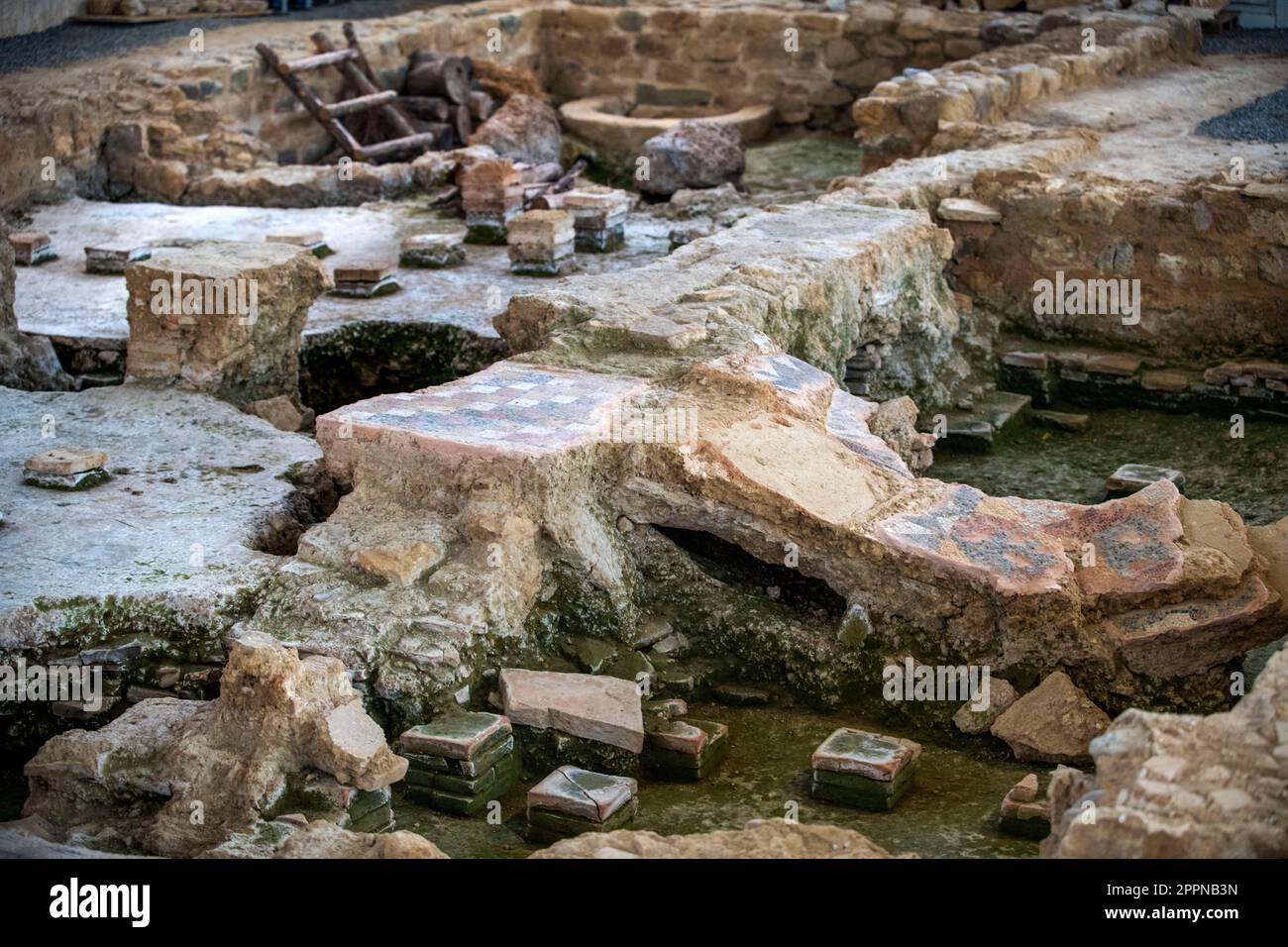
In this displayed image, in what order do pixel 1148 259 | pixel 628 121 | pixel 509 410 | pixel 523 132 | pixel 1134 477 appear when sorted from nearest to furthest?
pixel 509 410, pixel 1134 477, pixel 1148 259, pixel 523 132, pixel 628 121

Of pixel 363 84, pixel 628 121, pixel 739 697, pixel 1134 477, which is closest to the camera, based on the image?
pixel 739 697

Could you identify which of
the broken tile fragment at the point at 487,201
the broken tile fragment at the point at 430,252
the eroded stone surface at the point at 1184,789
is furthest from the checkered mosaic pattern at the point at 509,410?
the broken tile fragment at the point at 487,201

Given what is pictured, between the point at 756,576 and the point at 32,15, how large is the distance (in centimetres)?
965

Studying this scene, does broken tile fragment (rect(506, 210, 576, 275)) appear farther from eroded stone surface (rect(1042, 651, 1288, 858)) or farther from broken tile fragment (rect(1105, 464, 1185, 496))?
eroded stone surface (rect(1042, 651, 1288, 858))

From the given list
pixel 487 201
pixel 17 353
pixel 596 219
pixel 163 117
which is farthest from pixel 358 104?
pixel 17 353

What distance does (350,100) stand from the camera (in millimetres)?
12656

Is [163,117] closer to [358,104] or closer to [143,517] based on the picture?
[358,104]

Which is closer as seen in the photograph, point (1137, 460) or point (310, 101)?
point (1137, 460)

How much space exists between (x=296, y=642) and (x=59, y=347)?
3864 millimetres

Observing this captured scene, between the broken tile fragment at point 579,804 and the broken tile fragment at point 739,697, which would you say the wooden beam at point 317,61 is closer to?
the broken tile fragment at point 739,697

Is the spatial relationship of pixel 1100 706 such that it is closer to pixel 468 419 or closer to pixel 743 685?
pixel 743 685

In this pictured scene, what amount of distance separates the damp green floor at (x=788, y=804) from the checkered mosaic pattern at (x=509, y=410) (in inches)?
37.1

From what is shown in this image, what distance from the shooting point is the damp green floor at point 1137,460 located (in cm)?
668

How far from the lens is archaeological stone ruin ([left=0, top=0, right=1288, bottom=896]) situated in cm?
401
